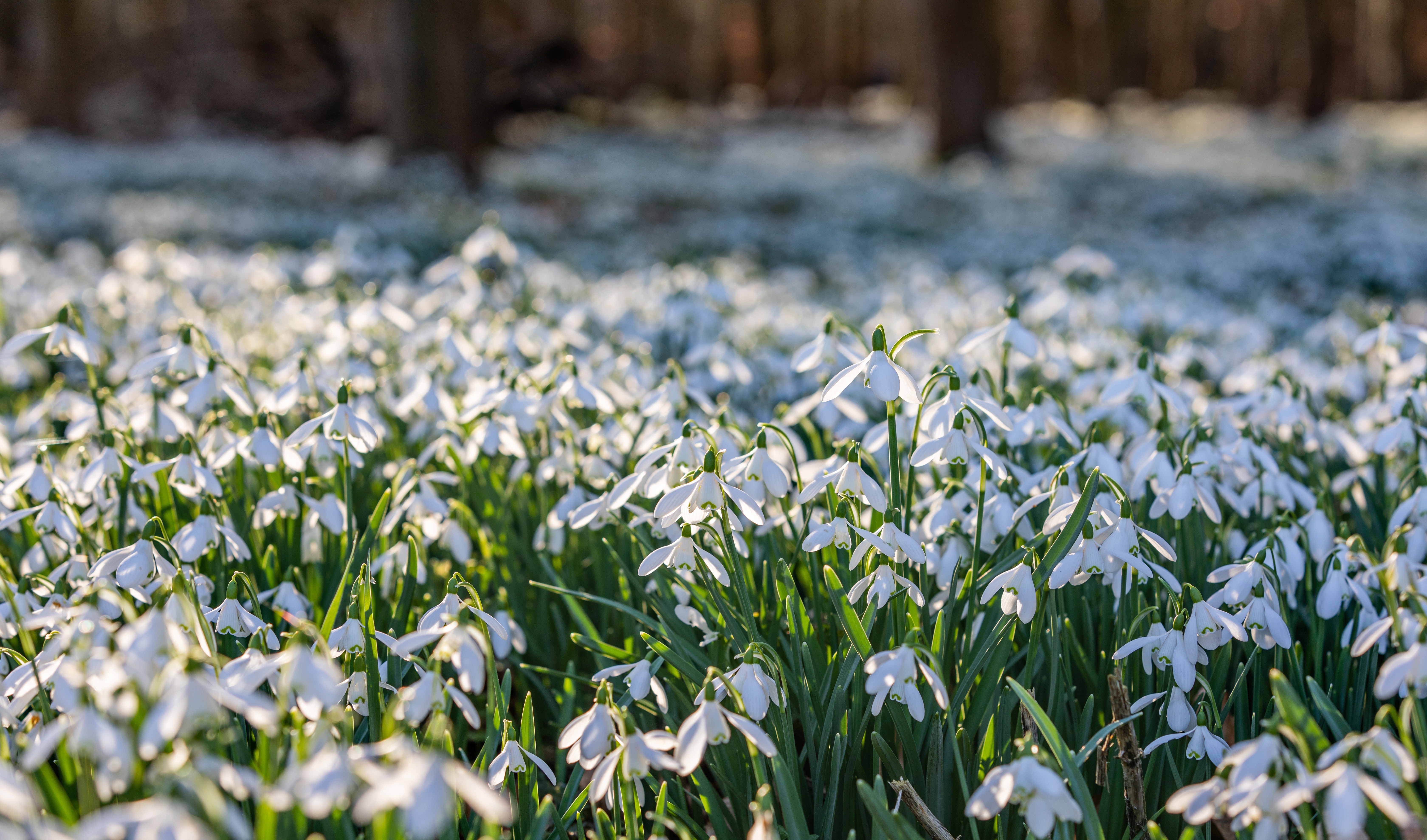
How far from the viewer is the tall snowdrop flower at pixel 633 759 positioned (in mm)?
1208

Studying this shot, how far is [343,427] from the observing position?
1753 millimetres

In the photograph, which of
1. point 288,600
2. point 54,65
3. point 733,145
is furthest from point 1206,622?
point 54,65

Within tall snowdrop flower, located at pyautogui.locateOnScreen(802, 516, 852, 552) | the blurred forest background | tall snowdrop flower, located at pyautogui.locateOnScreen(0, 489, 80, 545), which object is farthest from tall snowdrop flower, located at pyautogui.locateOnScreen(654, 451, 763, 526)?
the blurred forest background

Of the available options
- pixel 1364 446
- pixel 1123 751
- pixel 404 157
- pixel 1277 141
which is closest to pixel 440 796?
pixel 1123 751

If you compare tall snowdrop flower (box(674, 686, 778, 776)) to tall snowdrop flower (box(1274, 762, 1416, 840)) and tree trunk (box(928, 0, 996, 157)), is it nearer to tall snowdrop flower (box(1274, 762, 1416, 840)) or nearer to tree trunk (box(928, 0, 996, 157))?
tall snowdrop flower (box(1274, 762, 1416, 840))

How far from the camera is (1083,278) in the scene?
514 cm

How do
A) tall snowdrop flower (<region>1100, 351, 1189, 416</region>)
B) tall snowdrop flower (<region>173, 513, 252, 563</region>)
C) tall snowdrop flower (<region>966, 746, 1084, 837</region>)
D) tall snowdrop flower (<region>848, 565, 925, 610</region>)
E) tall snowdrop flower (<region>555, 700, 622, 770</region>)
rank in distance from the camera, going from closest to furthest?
tall snowdrop flower (<region>966, 746, 1084, 837</region>)
tall snowdrop flower (<region>555, 700, 622, 770</region>)
tall snowdrop flower (<region>848, 565, 925, 610</region>)
tall snowdrop flower (<region>173, 513, 252, 563</region>)
tall snowdrop flower (<region>1100, 351, 1189, 416</region>)

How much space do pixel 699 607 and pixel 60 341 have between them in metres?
1.23

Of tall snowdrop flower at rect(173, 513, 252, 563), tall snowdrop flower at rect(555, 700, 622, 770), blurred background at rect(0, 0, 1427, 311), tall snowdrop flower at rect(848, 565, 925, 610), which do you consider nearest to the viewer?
tall snowdrop flower at rect(555, 700, 622, 770)

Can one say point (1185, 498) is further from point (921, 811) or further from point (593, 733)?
point (593, 733)

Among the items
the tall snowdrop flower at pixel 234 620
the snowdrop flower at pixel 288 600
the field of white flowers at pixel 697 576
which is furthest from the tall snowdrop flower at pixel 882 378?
the snowdrop flower at pixel 288 600

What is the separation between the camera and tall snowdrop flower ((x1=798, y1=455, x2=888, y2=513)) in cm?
150

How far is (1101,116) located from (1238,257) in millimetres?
15495

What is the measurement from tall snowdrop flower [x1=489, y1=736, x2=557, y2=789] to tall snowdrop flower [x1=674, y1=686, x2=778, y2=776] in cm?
27
